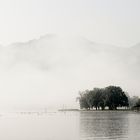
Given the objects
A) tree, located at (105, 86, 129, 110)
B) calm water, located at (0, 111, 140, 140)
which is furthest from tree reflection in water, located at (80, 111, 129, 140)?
tree, located at (105, 86, 129, 110)

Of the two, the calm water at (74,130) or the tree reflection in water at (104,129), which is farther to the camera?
the tree reflection in water at (104,129)

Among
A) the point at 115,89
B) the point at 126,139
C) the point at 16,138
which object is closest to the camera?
the point at 126,139

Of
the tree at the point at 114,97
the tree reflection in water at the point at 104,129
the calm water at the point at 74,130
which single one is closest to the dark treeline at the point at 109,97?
the tree at the point at 114,97

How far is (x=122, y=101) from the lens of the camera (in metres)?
197

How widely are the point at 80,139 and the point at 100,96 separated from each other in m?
151

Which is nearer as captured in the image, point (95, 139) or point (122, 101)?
point (95, 139)

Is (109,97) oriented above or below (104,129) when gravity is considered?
above

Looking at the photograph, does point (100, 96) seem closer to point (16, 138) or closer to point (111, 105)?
point (111, 105)

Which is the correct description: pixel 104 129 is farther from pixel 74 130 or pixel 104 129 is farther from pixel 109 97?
pixel 109 97

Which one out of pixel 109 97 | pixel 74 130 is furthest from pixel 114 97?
pixel 74 130

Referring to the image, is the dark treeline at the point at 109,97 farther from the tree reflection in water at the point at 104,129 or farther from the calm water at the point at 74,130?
the calm water at the point at 74,130

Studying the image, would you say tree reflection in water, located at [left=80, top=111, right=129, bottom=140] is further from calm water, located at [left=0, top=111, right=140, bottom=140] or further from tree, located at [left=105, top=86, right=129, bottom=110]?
tree, located at [left=105, top=86, right=129, bottom=110]

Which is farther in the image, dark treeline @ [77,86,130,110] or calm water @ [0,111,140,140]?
dark treeline @ [77,86,130,110]

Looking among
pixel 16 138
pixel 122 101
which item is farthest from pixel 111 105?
pixel 16 138
